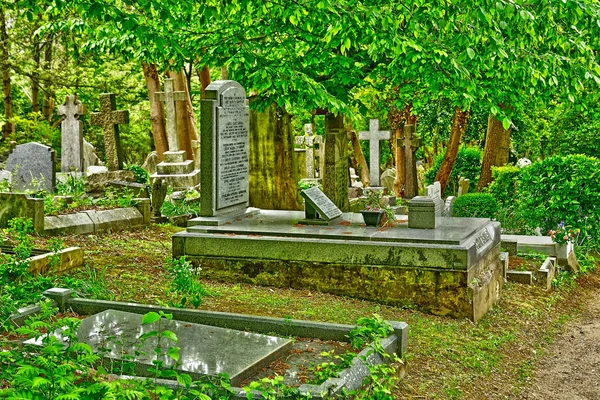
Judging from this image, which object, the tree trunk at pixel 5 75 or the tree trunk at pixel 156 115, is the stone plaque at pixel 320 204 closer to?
the tree trunk at pixel 156 115

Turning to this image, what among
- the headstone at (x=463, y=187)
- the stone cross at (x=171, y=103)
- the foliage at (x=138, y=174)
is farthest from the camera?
the headstone at (x=463, y=187)

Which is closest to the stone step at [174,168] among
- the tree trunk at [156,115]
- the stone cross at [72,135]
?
the tree trunk at [156,115]

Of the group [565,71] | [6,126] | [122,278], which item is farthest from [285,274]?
[6,126]

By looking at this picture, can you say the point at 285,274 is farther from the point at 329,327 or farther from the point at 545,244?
the point at 545,244

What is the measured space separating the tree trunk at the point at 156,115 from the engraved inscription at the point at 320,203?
46.3 ft

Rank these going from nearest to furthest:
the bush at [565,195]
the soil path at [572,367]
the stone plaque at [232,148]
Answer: the soil path at [572,367] < the stone plaque at [232,148] < the bush at [565,195]

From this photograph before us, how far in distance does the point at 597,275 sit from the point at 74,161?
40.8ft

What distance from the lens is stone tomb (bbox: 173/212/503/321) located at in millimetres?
8289

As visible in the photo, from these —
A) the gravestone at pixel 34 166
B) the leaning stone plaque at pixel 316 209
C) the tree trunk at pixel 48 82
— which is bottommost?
the leaning stone plaque at pixel 316 209

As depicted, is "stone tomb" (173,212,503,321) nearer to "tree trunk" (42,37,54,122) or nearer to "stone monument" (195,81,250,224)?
Result: "stone monument" (195,81,250,224)

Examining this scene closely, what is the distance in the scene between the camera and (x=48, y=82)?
2452 cm

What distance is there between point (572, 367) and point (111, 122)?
12.1 m

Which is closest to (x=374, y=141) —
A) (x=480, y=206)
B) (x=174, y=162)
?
(x=480, y=206)

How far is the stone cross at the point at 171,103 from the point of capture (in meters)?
20.5
